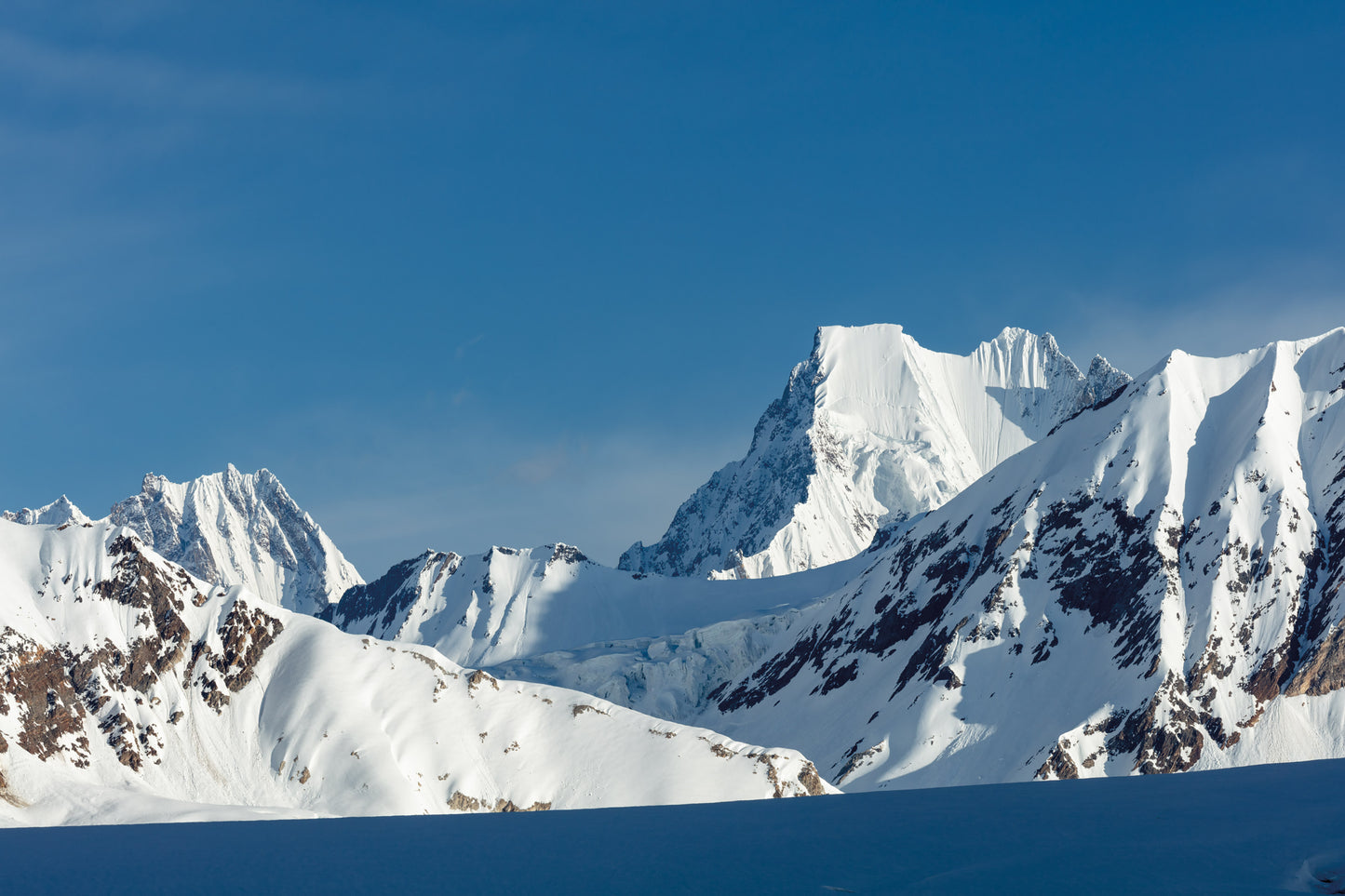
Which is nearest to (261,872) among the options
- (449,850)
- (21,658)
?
(449,850)

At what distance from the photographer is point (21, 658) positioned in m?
195

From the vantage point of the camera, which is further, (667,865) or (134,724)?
(134,724)

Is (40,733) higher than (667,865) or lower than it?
higher

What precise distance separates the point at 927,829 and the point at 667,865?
100 ft

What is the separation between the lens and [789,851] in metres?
Answer: 102

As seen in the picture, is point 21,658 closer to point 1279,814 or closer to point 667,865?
point 667,865

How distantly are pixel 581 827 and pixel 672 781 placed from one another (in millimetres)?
58298

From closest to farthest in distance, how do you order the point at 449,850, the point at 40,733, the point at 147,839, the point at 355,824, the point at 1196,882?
the point at 1196,882
the point at 449,850
the point at 147,839
the point at 355,824
the point at 40,733

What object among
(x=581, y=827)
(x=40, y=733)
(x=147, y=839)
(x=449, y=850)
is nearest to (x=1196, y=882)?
(x=449, y=850)

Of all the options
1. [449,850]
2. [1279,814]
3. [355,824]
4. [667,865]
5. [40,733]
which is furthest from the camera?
[40,733]

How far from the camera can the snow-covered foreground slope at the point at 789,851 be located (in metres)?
81.7

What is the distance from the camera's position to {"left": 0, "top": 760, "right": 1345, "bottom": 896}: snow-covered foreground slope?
268 feet

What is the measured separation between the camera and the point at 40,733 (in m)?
187

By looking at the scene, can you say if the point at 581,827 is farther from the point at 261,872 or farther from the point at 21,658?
the point at 21,658
